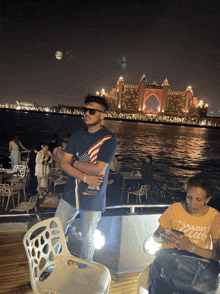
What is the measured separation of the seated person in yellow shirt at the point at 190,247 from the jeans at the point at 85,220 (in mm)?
597

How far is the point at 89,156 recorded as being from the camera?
203 cm

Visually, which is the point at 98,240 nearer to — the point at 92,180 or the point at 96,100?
the point at 92,180

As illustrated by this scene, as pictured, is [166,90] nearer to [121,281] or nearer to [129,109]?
[129,109]

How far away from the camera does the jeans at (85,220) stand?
2.02 meters

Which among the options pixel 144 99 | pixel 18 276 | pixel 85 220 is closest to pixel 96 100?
pixel 85 220

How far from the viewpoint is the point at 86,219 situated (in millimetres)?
2016

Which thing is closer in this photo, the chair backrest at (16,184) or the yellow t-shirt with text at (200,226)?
the yellow t-shirt with text at (200,226)

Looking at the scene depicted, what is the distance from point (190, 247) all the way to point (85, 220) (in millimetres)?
940

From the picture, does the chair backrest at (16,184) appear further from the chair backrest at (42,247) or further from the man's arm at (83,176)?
the man's arm at (83,176)

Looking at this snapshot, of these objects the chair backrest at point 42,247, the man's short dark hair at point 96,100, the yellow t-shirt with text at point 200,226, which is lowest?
the chair backrest at point 42,247

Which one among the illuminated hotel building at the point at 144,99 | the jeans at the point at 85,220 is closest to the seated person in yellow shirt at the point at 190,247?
the jeans at the point at 85,220

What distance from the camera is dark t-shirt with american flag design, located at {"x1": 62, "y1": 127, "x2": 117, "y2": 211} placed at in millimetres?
1984

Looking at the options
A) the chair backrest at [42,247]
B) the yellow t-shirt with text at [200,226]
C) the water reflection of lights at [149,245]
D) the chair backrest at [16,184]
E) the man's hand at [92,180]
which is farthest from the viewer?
the chair backrest at [16,184]

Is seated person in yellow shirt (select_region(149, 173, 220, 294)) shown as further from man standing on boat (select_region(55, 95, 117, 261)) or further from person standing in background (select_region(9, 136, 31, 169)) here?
person standing in background (select_region(9, 136, 31, 169))
